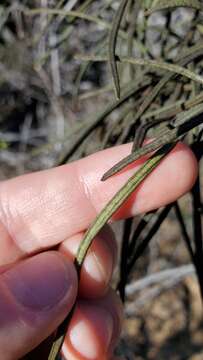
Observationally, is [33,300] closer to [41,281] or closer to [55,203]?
[41,281]

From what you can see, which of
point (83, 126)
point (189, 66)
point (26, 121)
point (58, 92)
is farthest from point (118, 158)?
point (26, 121)

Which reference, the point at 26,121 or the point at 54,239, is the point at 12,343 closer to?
the point at 54,239

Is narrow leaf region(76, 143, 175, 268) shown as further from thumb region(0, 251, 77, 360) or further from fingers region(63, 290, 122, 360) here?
fingers region(63, 290, 122, 360)

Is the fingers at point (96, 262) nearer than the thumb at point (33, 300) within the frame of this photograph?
No

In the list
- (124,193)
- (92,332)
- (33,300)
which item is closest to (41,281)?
(33,300)

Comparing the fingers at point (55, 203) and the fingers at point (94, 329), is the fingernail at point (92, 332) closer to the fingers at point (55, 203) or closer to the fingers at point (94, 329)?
the fingers at point (94, 329)

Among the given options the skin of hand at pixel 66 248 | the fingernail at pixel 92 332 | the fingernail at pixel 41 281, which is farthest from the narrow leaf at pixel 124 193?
the fingernail at pixel 92 332

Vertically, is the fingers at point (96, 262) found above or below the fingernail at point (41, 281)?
below
